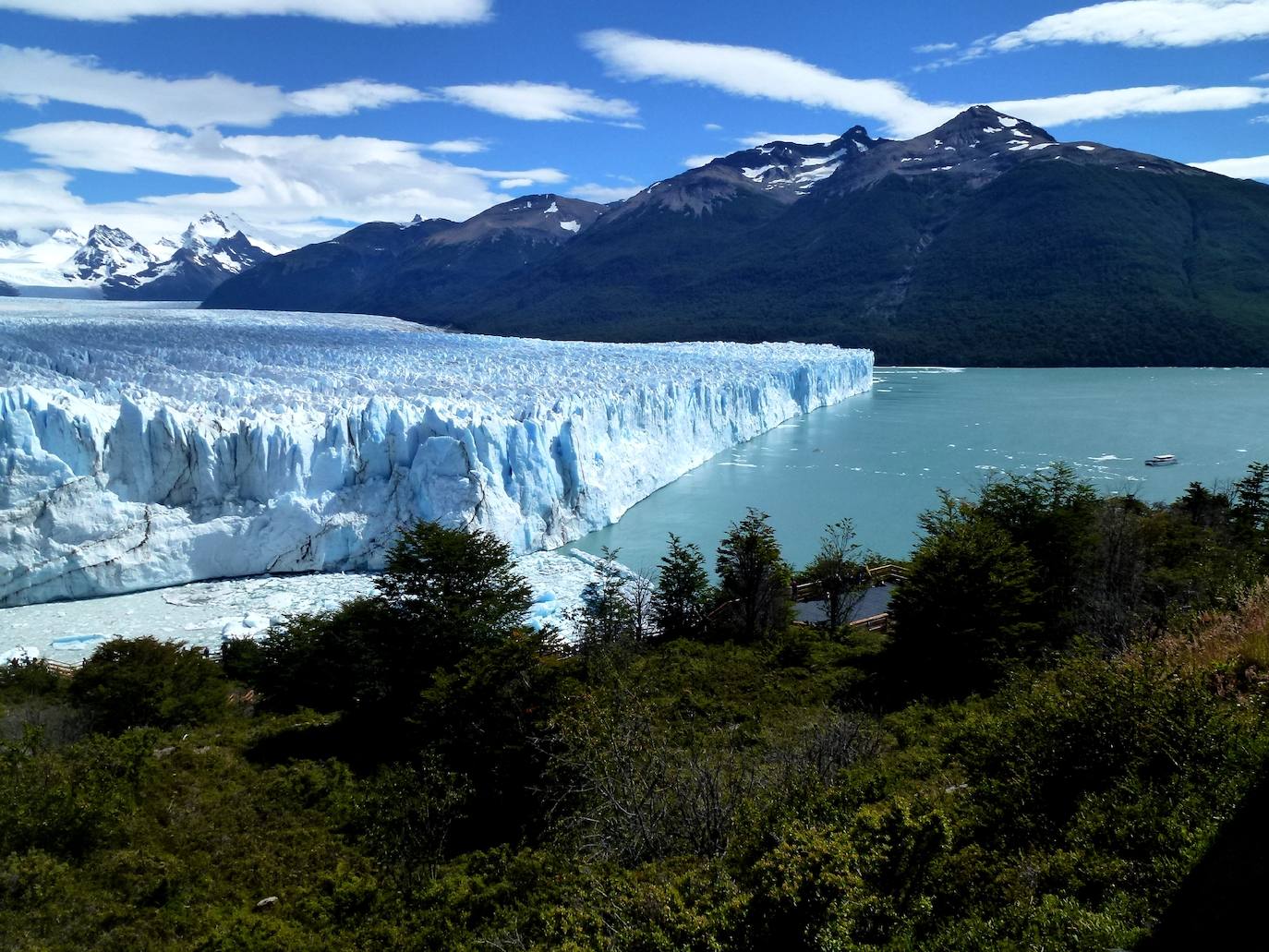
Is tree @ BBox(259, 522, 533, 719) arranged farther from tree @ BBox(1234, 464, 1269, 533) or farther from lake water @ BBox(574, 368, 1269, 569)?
tree @ BBox(1234, 464, 1269, 533)

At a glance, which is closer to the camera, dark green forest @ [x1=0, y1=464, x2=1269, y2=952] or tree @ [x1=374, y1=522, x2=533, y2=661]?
dark green forest @ [x1=0, y1=464, x2=1269, y2=952]

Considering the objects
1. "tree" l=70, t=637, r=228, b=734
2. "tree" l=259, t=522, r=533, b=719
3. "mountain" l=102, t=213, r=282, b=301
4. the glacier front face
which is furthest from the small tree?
Answer: "mountain" l=102, t=213, r=282, b=301

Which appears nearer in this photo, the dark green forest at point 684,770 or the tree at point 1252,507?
the dark green forest at point 684,770

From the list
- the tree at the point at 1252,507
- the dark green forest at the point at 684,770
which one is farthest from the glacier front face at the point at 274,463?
the tree at the point at 1252,507

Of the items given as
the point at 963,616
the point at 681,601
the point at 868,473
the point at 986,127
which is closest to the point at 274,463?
the point at 681,601

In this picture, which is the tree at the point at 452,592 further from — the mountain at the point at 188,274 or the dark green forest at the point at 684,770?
the mountain at the point at 188,274

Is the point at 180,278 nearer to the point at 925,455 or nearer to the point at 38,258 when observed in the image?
the point at 38,258

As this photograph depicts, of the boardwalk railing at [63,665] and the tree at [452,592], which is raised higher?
the tree at [452,592]
